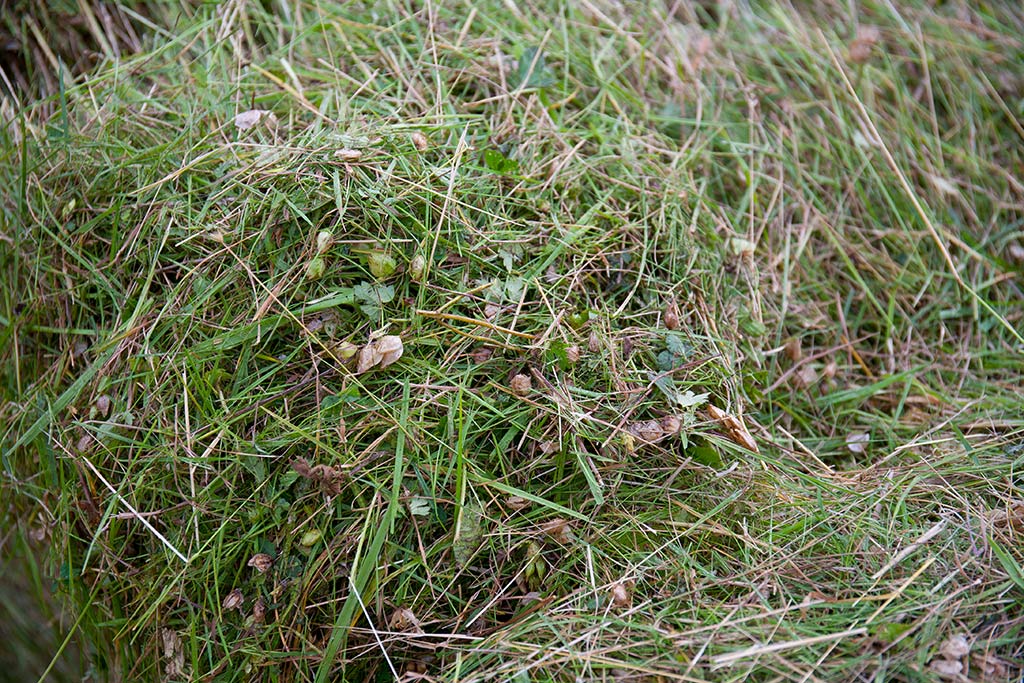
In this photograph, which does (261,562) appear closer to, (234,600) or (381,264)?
(234,600)

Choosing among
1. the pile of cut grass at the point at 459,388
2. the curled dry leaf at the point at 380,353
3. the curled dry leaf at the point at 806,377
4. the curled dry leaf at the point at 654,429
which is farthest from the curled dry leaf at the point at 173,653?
the curled dry leaf at the point at 806,377

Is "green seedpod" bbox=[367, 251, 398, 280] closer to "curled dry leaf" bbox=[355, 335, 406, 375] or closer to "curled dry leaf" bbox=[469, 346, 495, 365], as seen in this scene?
"curled dry leaf" bbox=[355, 335, 406, 375]

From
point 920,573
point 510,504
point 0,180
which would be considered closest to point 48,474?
point 0,180

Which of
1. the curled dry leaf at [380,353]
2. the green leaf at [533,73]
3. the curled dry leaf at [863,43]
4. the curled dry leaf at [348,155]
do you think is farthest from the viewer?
the curled dry leaf at [863,43]

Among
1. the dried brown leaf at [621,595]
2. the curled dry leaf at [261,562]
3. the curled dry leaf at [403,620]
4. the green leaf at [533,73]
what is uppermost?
the green leaf at [533,73]

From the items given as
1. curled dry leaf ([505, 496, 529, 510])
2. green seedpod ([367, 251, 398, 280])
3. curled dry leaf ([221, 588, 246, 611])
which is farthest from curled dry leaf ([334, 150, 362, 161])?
curled dry leaf ([221, 588, 246, 611])

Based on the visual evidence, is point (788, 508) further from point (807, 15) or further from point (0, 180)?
point (0, 180)

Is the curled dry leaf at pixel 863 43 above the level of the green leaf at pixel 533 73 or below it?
below

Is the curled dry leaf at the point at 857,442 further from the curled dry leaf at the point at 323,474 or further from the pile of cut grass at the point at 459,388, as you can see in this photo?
the curled dry leaf at the point at 323,474
